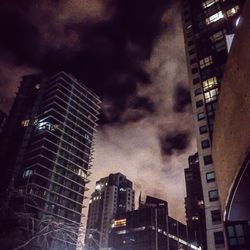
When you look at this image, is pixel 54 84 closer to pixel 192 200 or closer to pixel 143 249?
pixel 143 249

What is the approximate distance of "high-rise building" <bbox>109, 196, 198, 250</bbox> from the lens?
122m

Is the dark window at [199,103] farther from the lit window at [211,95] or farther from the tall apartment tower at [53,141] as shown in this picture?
the tall apartment tower at [53,141]

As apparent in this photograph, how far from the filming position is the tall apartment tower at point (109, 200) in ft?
551

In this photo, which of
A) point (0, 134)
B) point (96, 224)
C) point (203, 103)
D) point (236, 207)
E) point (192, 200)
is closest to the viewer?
point (236, 207)

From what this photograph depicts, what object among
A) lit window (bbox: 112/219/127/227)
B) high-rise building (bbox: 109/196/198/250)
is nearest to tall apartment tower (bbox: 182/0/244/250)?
high-rise building (bbox: 109/196/198/250)

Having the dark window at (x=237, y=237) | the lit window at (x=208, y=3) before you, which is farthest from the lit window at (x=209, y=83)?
the dark window at (x=237, y=237)

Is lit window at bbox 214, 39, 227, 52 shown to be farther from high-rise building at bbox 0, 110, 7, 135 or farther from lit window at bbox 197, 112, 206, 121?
high-rise building at bbox 0, 110, 7, 135

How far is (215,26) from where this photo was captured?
54.9 meters

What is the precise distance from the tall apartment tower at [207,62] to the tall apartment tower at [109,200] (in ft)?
410

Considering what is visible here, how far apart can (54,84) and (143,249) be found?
76.0 metres

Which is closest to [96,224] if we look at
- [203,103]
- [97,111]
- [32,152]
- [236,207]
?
[97,111]

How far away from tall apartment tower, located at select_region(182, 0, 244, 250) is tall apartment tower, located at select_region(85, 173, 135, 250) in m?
125

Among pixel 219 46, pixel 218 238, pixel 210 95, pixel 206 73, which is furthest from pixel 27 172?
pixel 219 46

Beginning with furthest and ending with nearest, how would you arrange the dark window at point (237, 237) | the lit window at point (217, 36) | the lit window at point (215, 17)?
1. the lit window at point (215, 17)
2. the lit window at point (217, 36)
3. the dark window at point (237, 237)
